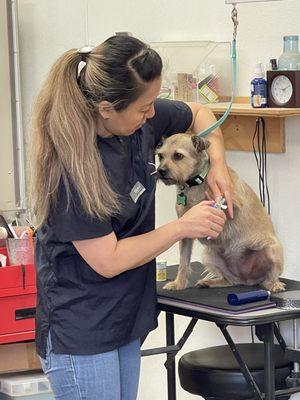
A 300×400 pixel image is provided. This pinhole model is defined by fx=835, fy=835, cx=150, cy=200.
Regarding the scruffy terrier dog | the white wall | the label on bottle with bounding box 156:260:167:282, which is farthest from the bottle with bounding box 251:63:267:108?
the label on bottle with bounding box 156:260:167:282

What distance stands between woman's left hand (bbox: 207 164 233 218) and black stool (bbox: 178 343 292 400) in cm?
51

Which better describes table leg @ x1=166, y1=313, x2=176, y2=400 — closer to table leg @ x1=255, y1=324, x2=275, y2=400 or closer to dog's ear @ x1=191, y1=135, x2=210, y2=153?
table leg @ x1=255, y1=324, x2=275, y2=400

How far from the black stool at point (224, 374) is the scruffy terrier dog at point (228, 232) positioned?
0.82ft

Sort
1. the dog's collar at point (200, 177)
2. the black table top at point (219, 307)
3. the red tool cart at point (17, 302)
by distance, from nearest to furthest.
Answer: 1. the black table top at point (219, 307)
2. the dog's collar at point (200, 177)
3. the red tool cart at point (17, 302)

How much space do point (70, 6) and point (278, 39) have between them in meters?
1.28

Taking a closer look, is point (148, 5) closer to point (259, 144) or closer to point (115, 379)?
point (259, 144)

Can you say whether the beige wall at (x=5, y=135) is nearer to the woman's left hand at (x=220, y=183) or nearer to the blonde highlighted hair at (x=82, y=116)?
the woman's left hand at (x=220, y=183)

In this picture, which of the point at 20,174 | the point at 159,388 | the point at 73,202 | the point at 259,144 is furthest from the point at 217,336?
the point at 73,202

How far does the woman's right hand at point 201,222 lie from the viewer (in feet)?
6.23

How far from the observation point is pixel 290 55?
8.34 feet

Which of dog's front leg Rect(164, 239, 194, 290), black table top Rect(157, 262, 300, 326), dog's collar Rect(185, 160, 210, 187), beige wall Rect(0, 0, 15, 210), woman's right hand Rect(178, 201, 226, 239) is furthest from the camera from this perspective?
beige wall Rect(0, 0, 15, 210)

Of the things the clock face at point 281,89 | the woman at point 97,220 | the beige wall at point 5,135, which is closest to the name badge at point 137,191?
the woman at point 97,220

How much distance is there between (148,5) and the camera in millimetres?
3236

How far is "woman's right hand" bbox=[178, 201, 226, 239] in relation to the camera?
190cm
